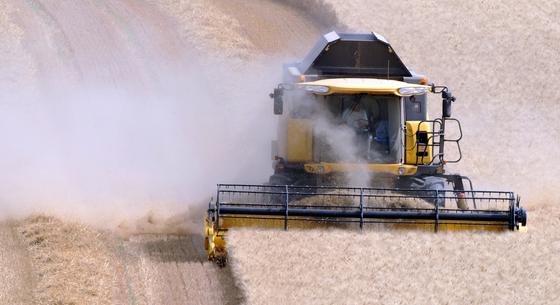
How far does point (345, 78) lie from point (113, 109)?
8417 mm

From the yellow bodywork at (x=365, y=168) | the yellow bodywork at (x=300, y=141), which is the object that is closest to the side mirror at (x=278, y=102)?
the yellow bodywork at (x=300, y=141)

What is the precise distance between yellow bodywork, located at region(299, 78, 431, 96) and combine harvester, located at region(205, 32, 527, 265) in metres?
0.01

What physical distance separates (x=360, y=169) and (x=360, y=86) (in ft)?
3.83

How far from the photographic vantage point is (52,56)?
28.3m

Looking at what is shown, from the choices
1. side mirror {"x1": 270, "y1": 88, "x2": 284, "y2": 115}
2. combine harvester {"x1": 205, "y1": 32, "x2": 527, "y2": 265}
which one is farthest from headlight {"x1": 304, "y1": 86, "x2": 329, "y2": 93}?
side mirror {"x1": 270, "y1": 88, "x2": 284, "y2": 115}

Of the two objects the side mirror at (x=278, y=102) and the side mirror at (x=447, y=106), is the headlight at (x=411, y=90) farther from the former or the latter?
the side mirror at (x=278, y=102)

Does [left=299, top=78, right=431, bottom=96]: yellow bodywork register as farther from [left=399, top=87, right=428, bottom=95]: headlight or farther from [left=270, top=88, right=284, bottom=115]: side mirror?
[left=270, top=88, right=284, bottom=115]: side mirror

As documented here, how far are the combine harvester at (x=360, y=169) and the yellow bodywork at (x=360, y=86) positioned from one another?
1 centimetres

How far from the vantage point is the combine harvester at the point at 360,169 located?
51.1 ft

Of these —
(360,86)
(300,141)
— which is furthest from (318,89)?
(300,141)

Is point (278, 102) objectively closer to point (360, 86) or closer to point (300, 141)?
point (300, 141)

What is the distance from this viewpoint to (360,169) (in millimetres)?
16688

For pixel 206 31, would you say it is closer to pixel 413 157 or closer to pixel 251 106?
pixel 251 106

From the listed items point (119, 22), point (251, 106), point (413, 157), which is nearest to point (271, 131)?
point (251, 106)
